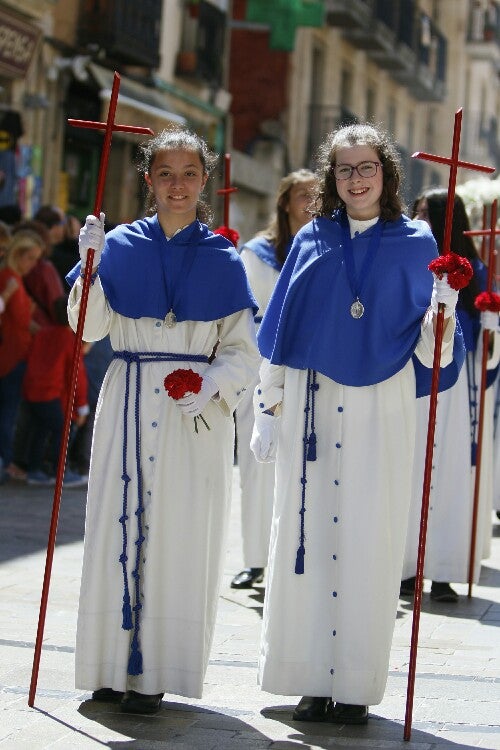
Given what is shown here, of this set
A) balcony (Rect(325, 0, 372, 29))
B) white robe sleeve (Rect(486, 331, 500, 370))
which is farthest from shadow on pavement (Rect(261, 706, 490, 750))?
balcony (Rect(325, 0, 372, 29))

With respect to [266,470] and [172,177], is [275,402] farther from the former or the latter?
[266,470]

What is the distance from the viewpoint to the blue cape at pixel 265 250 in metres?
8.75

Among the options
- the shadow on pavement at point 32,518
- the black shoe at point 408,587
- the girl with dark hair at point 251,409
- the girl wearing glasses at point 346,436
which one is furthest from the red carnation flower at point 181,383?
the shadow on pavement at point 32,518

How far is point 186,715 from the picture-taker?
5.85 m

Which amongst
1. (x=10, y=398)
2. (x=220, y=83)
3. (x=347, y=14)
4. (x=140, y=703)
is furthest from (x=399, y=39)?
(x=140, y=703)

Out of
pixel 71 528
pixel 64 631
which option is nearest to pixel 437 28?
pixel 71 528

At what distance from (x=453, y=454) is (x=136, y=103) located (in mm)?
11907

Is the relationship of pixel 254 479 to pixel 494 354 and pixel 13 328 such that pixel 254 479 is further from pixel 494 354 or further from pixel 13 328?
pixel 13 328

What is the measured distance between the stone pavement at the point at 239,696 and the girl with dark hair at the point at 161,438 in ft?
0.68

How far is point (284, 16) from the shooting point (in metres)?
26.3

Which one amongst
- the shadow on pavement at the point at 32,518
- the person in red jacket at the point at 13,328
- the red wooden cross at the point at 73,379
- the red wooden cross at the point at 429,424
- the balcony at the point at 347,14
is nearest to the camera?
the red wooden cross at the point at 429,424

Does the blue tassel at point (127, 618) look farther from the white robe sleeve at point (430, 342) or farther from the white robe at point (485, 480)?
the white robe at point (485, 480)

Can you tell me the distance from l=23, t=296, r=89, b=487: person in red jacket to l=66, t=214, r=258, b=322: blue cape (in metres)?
6.60

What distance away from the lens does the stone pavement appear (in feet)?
18.1
